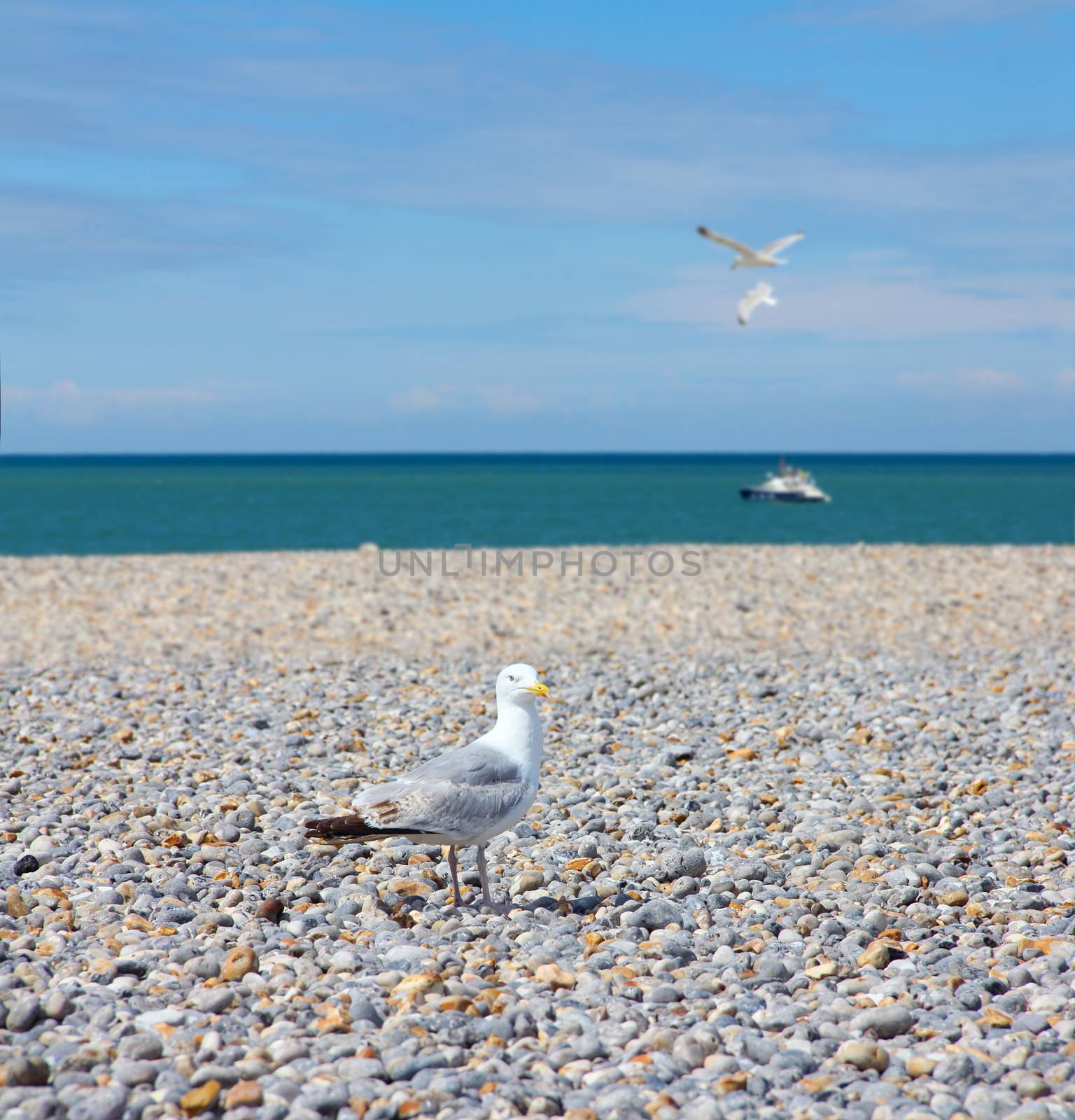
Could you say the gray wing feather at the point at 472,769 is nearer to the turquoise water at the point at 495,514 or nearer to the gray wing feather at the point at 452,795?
the gray wing feather at the point at 452,795

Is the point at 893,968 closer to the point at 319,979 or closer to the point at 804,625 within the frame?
the point at 319,979

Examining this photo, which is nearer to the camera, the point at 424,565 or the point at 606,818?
the point at 606,818

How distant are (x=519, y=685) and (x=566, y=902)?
968 mm

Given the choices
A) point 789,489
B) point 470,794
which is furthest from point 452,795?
point 789,489

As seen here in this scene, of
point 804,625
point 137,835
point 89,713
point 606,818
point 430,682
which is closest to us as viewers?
point 137,835

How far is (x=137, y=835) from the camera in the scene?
5555mm

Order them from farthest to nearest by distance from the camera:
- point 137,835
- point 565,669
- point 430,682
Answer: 1. point 565,669
2. point 430,682
3. point 137,835

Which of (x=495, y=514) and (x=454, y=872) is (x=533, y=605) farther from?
(x=495, y=514)

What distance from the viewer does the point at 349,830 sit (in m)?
4.44

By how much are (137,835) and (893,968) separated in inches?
141

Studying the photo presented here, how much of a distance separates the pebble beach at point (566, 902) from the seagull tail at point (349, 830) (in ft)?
1.24

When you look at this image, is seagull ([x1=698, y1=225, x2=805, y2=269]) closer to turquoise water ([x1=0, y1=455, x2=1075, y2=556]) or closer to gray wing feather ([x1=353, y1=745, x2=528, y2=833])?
gray wing feather ([x1=353, y1=745, x2=528, y2=833])

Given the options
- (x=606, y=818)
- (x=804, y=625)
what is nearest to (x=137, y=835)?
(x=606, y=818)

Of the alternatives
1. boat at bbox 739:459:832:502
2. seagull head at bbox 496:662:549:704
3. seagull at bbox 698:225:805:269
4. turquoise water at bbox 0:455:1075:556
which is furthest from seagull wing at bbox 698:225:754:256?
boat at bbox 739:459:832:502
